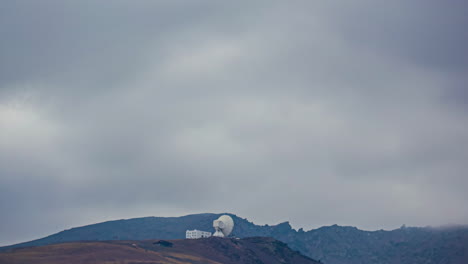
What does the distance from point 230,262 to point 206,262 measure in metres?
15.6

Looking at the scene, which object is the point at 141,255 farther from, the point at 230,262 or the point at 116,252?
the point at 230,262

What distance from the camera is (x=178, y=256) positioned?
603ft

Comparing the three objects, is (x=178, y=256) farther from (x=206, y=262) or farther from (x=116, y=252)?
(x=116, y=252)

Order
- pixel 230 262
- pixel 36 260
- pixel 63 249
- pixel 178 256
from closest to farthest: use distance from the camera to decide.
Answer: pixel 36 260
pixel 63 249
pixel 178 256
pixel 230 262

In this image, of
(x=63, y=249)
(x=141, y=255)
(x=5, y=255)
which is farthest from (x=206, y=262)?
(x=5, y=255)

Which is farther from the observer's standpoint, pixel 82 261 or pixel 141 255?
pixel 141 255

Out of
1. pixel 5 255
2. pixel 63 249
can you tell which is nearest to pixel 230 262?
pixel 63 249

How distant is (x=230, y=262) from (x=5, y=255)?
73.9 metres

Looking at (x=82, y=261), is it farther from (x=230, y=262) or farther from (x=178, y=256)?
(x=230, y=262)

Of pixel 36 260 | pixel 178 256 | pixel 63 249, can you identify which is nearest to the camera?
pixel 36 260

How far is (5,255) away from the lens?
153 m

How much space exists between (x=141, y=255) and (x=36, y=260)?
28.6 m

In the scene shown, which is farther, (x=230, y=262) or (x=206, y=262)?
(x=230, y=262)

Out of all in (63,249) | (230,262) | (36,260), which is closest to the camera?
(36,260)
